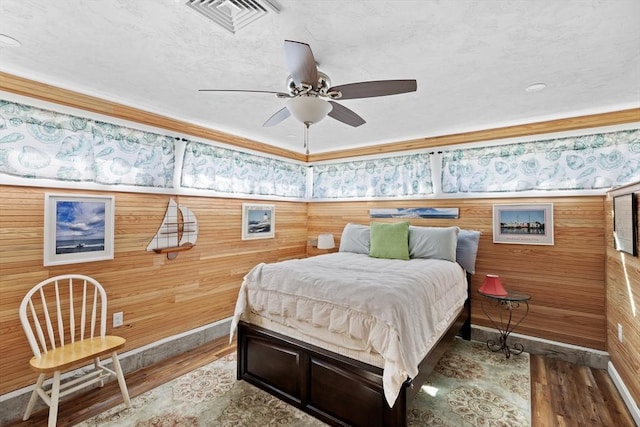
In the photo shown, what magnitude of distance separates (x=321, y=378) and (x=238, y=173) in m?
2.67

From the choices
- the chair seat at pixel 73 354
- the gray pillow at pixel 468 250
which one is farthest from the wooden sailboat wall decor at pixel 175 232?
the gray pillow at pixel 468 250

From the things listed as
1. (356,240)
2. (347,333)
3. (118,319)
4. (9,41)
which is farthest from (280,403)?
(9,41)

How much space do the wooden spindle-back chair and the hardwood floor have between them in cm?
15

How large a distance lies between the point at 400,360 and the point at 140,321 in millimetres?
2527

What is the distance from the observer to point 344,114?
237 centimetres

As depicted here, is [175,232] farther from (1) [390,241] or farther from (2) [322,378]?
(1) [390,241]

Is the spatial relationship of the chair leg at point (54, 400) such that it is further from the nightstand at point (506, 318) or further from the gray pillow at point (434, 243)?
the nightstand at point (506, 318)

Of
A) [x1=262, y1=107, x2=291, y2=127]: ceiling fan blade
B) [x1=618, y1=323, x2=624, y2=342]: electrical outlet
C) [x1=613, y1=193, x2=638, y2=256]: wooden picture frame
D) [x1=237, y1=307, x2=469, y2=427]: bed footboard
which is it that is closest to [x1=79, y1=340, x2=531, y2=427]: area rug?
[x1=237, y1=307, x2=469, y2=427]: bed footboard

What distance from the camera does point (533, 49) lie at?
75.0 inches

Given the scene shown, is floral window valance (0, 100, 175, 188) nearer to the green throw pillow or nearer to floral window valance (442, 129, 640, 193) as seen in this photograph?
the green throw pillow

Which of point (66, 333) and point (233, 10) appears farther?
point (66, 333)

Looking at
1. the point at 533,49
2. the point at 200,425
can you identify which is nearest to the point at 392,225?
the point at 533,49

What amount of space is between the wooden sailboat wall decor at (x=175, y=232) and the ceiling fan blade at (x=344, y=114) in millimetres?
1976

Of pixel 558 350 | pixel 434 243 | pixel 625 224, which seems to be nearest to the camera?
pixel 625 224
